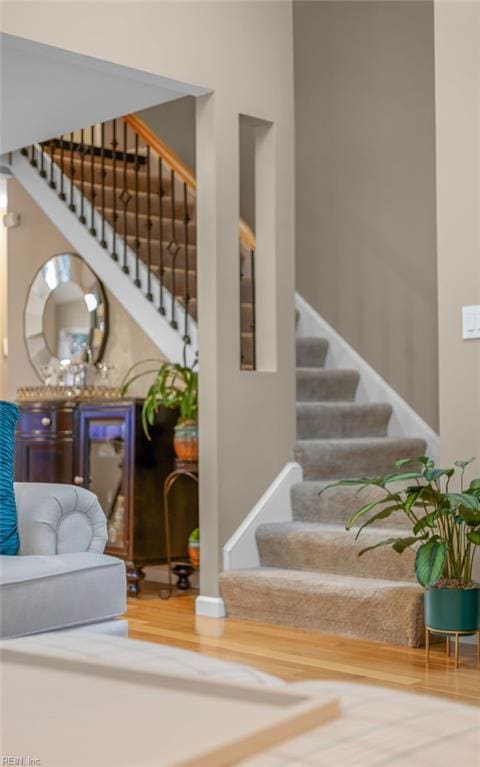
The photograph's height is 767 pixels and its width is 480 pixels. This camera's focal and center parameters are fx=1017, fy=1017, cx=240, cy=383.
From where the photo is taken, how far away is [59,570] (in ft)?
9.65

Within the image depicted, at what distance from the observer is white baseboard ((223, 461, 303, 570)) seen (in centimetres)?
471

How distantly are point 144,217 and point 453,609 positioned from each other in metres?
4.34

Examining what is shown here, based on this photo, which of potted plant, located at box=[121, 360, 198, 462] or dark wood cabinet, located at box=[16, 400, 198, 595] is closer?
potted plant, located at box=[121, 360, 198, 462]

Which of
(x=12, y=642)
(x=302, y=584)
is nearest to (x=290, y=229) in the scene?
(x=302, y=584)

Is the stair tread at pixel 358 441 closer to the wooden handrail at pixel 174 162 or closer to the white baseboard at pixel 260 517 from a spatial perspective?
the white baseboard at pixel 260 517

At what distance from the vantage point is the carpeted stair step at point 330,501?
185 inches

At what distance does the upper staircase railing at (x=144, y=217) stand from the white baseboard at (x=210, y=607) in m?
1.34

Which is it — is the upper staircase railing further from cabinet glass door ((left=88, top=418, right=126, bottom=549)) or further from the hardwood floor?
the hardwood floor

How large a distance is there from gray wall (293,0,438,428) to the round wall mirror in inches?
53.4

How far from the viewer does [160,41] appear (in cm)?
456

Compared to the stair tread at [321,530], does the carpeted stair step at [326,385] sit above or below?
above

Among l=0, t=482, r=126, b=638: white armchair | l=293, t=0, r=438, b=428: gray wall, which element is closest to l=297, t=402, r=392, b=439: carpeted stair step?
l=293, t=0, r=438, b=428: gray wall

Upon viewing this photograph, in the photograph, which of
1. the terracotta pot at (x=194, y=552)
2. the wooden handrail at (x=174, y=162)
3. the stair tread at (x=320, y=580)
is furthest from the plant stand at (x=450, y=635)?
the wooden handrail at (x=174, y=162)

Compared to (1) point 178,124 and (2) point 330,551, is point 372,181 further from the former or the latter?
(2) point 330,551
